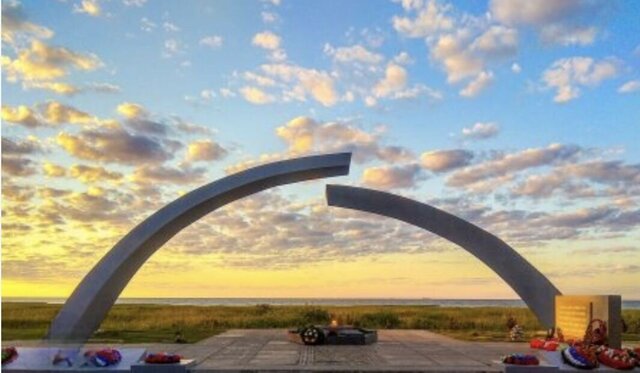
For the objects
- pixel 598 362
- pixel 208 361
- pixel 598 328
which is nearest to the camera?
pixel 598 362

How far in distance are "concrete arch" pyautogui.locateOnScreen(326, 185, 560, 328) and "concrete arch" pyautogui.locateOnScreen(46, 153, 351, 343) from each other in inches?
43.9

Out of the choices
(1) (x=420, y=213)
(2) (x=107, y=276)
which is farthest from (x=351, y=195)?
(2) (x=107, y=276)

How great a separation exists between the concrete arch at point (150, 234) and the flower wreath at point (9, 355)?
6247 millimetres

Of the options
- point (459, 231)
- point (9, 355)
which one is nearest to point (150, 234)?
point (9, 355)

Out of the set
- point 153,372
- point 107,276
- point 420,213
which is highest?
point 420,213

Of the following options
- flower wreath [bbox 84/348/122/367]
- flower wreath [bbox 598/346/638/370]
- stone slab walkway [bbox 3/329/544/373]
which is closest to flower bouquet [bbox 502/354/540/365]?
stone slab walkway [bbox 3/329/544/373]

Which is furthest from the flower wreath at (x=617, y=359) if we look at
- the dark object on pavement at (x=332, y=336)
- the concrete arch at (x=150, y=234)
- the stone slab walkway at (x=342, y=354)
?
the concrete arch at (x=150, y=234)

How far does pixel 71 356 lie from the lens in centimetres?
1505

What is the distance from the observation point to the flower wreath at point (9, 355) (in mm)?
14856

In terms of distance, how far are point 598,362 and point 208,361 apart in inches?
333

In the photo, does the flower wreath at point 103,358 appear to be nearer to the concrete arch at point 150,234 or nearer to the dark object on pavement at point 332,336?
the concrete arch at point 150,234

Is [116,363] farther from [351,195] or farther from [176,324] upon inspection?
[176,324]

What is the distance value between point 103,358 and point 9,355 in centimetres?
190

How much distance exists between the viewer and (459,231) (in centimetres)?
2322
